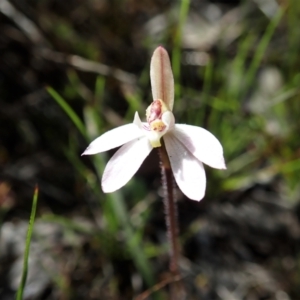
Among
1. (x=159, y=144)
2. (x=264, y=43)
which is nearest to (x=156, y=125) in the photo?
(x=159, y=144)

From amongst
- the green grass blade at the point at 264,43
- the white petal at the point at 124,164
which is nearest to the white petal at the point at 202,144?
the white petal at the point at 124,164

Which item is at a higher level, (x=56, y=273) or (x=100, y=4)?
(x=100, y=4)

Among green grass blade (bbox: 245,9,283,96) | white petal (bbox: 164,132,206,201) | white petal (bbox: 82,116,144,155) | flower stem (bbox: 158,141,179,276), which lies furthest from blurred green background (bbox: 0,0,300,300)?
white petal (bbox: 164,132,206,201)

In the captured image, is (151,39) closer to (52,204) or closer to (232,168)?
(232,168)

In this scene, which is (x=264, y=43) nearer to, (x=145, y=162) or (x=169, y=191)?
(x=145, y=162)

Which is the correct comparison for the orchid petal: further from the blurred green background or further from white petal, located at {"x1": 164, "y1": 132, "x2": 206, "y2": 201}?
the blurred green background

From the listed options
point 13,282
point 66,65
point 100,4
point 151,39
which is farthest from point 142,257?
point 100,4
